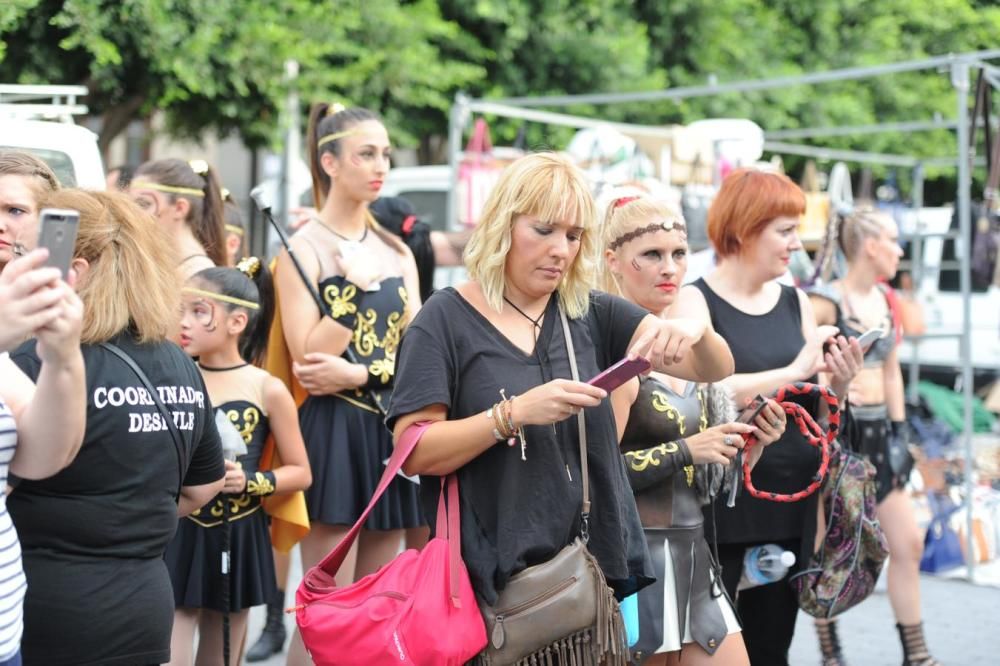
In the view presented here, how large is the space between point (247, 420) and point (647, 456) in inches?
54.7

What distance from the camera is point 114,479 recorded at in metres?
3.02

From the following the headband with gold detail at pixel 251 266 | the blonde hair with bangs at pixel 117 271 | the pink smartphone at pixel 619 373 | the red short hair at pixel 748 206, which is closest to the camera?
the blonde hair with bangs at pixel 117 271

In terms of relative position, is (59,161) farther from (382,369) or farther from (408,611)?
(408,611)

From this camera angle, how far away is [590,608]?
3.33 meters

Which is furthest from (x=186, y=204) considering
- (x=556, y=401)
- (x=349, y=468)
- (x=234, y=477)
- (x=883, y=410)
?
(x=883, y=410)

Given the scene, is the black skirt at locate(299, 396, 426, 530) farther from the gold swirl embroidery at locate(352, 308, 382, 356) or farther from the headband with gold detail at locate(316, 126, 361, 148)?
the headband with gold detail at locate(316, 126, 361, 148)

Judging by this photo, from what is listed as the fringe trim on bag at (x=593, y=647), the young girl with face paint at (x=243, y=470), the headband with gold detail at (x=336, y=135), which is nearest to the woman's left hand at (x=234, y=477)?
the young girl with face paint at (x=243, y=470)

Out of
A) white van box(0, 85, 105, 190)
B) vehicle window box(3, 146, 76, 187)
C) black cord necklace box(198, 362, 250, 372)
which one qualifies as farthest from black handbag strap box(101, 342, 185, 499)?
vehicle window box(3, 146, 76, 187)

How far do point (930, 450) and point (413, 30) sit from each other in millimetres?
6907

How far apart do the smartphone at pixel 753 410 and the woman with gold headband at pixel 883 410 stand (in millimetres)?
1777

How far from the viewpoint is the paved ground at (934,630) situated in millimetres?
6820

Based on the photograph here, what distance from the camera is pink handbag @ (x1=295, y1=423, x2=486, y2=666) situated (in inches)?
127

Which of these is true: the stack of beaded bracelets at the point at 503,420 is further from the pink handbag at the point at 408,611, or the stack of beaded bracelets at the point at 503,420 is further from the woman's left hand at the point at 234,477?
the woman's left hand at the point at 234,477

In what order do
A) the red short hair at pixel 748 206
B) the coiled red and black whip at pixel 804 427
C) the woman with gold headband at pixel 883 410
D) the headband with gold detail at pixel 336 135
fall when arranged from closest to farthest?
the coiled red and black whip at pixel 804 427 → the red short hair at pixel 748 206 → the headband with gold detail at pixel 336 135 → the woman with gold headband at pixel 883 410
